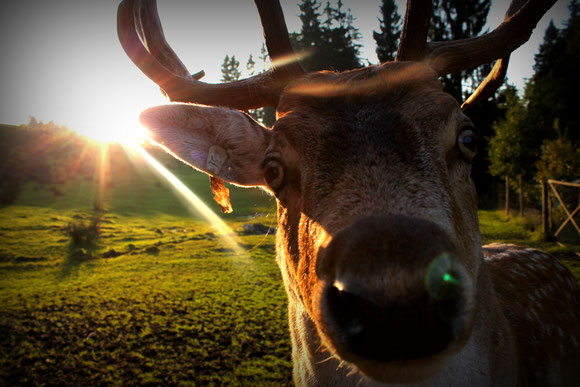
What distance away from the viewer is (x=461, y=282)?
129cm

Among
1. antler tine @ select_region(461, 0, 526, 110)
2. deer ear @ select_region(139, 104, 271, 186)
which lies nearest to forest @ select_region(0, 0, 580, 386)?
deer ear @ select_region(139, 104, 271, 186)

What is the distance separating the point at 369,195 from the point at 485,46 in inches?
86.3

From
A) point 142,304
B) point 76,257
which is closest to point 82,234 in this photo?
point 76,257

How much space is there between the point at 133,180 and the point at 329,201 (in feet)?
117

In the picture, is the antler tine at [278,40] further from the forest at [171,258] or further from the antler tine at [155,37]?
the antler tine at [155,37]

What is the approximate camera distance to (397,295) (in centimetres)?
117

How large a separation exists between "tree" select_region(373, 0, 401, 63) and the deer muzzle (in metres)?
37.1

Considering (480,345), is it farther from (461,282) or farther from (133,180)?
(133,180)

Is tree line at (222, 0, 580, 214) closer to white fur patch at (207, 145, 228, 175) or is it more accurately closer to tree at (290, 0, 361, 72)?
tree at (290, 0, 361, 72)

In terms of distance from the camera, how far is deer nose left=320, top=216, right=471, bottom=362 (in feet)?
3.85

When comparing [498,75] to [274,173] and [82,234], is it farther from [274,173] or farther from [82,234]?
[82,234]

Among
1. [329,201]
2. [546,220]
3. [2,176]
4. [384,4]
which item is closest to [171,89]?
[329,201]

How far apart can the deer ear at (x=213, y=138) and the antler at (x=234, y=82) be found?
1.55 feet

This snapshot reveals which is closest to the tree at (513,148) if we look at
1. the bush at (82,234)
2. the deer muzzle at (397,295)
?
the deer muzzle at (397,295)
